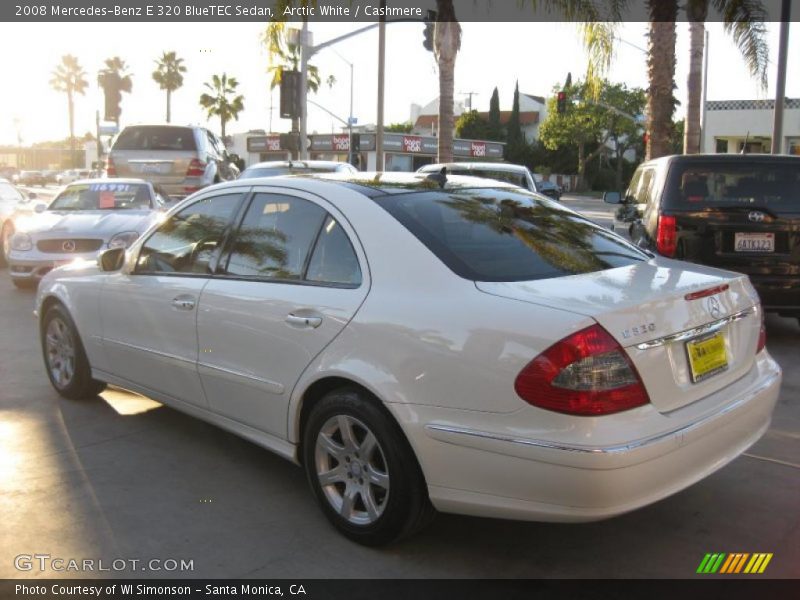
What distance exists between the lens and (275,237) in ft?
13.2

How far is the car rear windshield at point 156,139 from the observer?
15.2m

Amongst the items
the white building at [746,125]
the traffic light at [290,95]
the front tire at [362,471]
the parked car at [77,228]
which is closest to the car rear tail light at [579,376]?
the front tire at [362,471]

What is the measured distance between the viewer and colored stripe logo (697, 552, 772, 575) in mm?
3275

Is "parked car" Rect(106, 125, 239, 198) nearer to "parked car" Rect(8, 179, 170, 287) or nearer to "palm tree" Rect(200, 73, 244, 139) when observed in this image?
"parked car" Rect(8, 179, 170, 287)

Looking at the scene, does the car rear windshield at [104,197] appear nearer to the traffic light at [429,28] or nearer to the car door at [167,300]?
the car door at [167,300]

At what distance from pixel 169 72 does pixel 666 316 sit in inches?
2470

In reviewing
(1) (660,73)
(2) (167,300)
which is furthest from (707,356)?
(1) (660,73)

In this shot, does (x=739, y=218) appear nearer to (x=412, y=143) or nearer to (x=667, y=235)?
(x=667, y=235)

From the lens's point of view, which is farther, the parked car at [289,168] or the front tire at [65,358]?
the parked car at [289,168]

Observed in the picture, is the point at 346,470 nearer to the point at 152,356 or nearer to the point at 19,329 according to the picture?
the point at 152,356

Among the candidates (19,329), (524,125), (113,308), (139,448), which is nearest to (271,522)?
(139,448)

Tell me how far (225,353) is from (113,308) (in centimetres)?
128

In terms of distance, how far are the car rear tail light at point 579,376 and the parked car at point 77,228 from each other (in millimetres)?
7899

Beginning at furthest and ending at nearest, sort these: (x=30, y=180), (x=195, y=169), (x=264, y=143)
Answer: (x=264, y=143), (x=30, y=180), (x=195, y=169)
